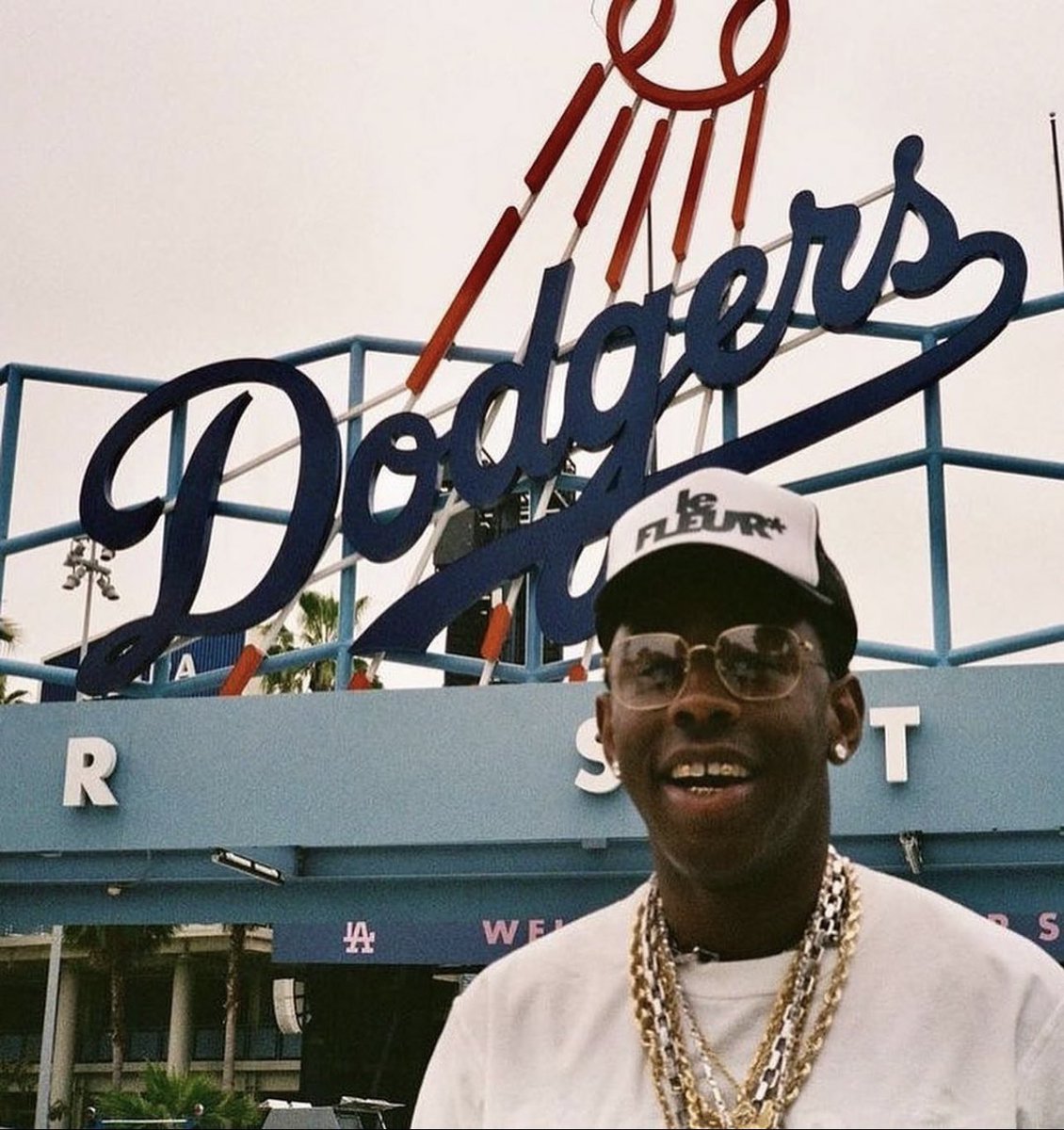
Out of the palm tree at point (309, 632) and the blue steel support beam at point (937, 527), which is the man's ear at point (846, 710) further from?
the palm tree at point (309, 632)

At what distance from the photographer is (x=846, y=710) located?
6.42ft

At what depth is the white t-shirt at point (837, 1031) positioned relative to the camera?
172cm

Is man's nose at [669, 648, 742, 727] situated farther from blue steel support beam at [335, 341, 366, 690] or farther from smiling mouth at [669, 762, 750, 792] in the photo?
blue steel support beam at [335, 341, 366, 690]

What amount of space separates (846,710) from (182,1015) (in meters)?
32.6

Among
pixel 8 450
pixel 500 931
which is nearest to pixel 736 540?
pixel 500 931

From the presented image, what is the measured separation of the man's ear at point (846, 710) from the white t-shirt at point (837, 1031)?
17 centimetres

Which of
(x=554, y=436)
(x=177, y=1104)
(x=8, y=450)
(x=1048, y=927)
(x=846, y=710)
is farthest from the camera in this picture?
(x=177, y=1104)

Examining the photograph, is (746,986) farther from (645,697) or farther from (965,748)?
(965,748)

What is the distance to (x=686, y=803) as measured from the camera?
5.85 ft

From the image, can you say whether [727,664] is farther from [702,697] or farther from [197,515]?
[197,515]

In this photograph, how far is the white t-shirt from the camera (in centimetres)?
172

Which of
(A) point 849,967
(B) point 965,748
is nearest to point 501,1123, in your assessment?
(A) point 849,967

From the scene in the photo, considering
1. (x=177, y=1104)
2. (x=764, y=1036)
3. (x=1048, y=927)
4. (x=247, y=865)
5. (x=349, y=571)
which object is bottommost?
(x=177, y=1104)

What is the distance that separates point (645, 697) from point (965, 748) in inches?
238
